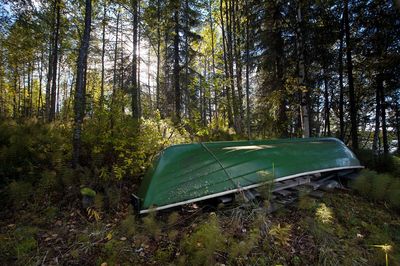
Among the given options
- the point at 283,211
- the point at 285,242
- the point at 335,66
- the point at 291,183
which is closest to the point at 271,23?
the point at 335,66

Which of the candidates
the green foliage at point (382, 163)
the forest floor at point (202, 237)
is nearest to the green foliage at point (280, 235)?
the forest floor at point (202, 237)

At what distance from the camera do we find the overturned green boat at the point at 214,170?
306 cm

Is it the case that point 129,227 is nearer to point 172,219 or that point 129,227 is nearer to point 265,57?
point 172,219

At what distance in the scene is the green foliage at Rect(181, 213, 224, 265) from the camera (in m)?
2.29

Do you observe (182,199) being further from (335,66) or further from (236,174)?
(335,66)

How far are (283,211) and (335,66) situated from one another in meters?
7.93

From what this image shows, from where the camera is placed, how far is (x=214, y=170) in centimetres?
333

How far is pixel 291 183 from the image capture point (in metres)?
3.76

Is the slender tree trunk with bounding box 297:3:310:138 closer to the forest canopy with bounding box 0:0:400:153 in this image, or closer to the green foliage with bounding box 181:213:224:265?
the forest canopy with bounding box 0:0:400:153

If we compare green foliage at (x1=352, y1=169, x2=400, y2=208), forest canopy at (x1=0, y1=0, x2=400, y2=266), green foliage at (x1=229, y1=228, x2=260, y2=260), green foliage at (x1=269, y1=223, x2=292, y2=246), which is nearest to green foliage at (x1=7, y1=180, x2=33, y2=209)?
forest canopy at (x1=0, y1=0, x2=400, y2=266)

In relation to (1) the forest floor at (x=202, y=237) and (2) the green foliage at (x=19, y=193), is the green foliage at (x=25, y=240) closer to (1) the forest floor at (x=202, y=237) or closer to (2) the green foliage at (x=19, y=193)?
(1) the forest floor at (x=202, y=237)

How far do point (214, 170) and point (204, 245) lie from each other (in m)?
1.12

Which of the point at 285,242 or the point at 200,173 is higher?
the point at 200,173

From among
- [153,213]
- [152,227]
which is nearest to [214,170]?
[153,213]
